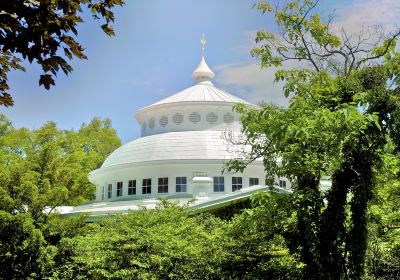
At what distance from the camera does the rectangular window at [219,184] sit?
2814cm

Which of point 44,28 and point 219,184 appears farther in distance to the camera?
point 219,184

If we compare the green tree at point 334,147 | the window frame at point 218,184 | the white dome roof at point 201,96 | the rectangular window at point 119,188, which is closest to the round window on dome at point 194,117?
the white dome roof at point 201,96

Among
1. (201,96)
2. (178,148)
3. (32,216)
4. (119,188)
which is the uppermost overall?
(201,96)

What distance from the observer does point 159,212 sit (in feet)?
55.1

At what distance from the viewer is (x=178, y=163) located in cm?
2869

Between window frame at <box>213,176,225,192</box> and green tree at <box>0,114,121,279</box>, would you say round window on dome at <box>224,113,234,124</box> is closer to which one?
window frame at <box>213,176,225,192</box>

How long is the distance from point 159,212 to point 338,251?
25.2ft

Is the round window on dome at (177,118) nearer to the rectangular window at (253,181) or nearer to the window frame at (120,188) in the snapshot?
the window frame at (120,188)

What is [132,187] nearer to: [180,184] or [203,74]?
[180,184]

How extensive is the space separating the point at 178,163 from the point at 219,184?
278 cm

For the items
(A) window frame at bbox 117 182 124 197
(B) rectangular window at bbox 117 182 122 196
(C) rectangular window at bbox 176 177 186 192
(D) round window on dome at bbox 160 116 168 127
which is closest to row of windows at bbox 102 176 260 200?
(C) rectangular window at bbox 176 177 186 192

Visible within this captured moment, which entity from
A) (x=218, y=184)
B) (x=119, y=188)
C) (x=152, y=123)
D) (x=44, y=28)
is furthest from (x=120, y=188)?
(x=44, y=28)

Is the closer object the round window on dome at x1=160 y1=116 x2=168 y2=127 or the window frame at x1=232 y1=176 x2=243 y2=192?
the window frame at x1=232 y1=176 x2=243 y2=192

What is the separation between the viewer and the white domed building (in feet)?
90.1
